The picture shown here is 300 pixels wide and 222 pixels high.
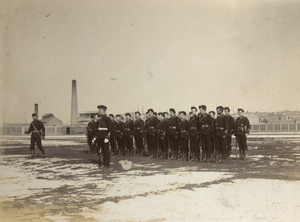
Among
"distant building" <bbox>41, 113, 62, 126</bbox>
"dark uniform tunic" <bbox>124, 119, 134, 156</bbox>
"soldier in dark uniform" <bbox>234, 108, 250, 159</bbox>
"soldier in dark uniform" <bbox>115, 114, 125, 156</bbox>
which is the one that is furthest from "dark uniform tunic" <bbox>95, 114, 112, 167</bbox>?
"soldier in dark uniform" <bbox>234, 108, 250, 159</bbox>

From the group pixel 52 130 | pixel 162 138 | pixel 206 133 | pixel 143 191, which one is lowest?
pixel 143 191

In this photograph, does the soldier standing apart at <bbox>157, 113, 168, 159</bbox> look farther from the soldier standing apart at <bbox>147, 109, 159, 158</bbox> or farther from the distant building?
the distant building

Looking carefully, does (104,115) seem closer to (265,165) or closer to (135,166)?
(135,166)

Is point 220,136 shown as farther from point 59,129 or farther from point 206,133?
point 59,129

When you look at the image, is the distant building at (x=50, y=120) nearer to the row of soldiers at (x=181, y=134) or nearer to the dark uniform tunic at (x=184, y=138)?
the row of soldiers at (x=181, y=134)

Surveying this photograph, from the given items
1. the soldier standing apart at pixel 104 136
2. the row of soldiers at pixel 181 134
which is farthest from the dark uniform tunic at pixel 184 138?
the soldier standing apart at pixel 104 136

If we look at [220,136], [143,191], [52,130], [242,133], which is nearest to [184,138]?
[220,136]
